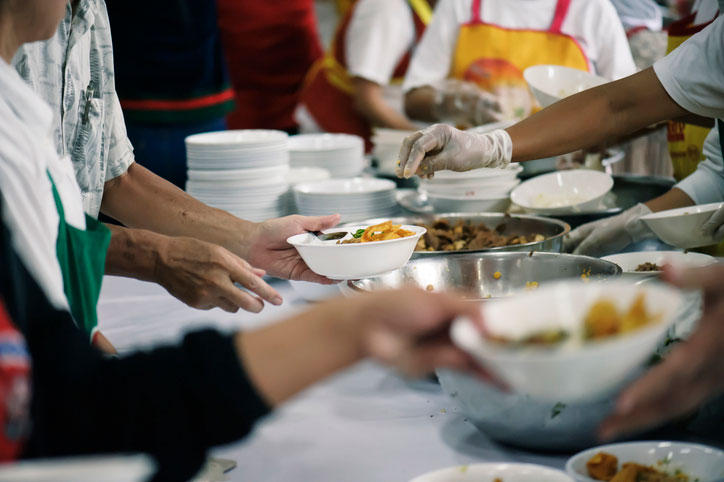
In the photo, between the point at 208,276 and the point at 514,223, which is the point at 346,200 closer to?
the point at 514,223

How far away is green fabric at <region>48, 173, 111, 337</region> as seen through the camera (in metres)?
1.02

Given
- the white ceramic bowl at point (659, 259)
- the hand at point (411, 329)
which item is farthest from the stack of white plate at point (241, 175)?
the hand at point (411, 329)

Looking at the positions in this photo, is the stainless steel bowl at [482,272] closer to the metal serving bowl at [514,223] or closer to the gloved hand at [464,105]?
the metal serving bowl at [514,223]

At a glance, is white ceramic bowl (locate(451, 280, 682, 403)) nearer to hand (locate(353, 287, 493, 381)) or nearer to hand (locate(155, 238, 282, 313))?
hand (locate(353, 287, 493, 381))

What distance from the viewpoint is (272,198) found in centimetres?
235

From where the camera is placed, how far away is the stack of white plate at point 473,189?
2248mm

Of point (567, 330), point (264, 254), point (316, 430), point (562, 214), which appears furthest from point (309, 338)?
point (562, 214)

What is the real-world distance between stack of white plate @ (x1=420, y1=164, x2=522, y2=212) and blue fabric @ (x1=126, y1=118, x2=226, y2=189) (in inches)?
47.5

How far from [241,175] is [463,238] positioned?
76 cm

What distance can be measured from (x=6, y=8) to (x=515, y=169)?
1.64 meters

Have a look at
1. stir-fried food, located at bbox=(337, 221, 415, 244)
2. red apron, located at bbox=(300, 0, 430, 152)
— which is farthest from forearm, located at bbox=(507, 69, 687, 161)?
red apron, located at bbox=(300, 0, 430, 152)

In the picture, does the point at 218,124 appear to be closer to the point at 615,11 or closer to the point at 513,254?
the point at 615,11

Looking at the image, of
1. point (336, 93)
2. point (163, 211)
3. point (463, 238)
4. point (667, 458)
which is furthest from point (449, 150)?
point (336, 93)

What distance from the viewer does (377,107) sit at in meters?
3.83
